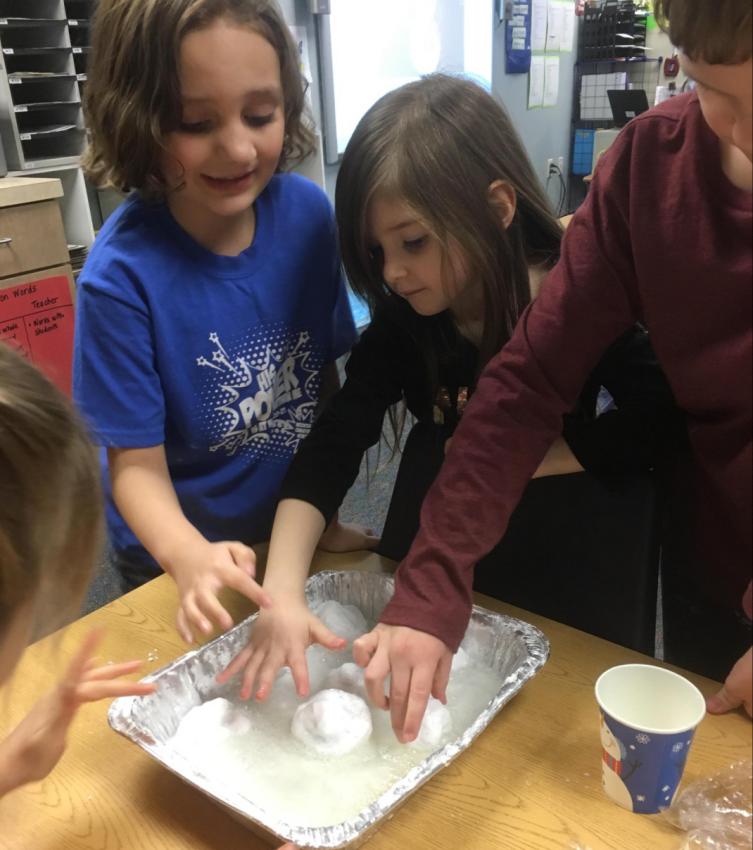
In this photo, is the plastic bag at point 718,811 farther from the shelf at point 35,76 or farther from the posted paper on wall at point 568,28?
the posted paper on wall at point 568,28

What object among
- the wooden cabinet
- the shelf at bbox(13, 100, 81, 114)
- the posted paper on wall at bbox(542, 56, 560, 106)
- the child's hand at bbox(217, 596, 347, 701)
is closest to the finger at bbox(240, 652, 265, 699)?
the child's hand at bbox(217, 596, 347, 701)

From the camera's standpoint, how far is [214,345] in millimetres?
958

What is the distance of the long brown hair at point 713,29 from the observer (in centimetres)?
38

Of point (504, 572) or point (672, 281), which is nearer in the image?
point (672, 281)

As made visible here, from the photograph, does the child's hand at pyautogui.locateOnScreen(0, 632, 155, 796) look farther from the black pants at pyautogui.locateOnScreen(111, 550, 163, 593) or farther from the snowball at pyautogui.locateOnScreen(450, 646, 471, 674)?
the black pants at pyautogui.locateOnScreen(111, 550, 163, 593)

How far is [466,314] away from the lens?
96cm

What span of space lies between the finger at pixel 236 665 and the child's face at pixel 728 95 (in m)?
0.55

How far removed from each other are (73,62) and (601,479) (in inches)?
81.7

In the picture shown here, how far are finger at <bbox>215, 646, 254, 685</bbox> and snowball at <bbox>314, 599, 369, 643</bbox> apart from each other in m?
0.11

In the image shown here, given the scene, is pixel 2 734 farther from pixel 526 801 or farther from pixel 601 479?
pixel 601 479

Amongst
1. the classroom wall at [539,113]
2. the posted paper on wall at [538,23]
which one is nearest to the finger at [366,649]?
the classroom wall at [539,113]

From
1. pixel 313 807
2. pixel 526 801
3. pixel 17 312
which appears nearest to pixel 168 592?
pixel 313 807

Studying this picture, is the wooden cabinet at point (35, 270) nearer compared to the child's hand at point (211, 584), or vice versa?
the child's hand at point (211, 584)

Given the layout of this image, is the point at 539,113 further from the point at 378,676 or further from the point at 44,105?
the point at 378,676
